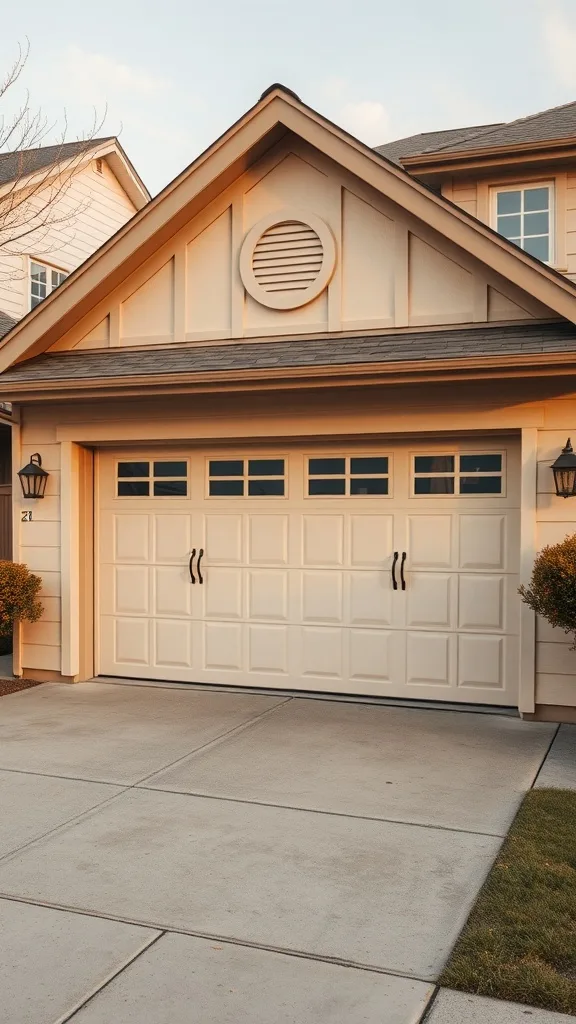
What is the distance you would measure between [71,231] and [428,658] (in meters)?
10.8

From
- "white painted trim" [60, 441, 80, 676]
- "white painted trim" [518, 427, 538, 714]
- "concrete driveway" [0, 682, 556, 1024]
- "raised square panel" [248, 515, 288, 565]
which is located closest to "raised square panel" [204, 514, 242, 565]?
"raised square panel" [248, 515, 288, 565]

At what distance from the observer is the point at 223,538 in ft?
29.0

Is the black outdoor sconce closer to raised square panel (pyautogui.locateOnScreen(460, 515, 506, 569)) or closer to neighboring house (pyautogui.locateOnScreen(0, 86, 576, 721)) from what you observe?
neighboring house (pyautogui.locateOnScreen(0, 86, 576, 721))

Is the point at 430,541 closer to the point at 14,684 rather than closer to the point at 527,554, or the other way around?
the point at 527,554

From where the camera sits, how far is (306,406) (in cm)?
823

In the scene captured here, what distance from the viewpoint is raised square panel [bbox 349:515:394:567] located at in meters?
8.25

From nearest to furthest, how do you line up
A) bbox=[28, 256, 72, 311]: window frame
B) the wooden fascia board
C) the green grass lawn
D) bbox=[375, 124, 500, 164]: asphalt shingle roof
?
1. the green grass lawn
2. the wooden fascia board
3. bbox=[375, 124, 500, 164]: asphalt shingle roof
4. bbox=[28, 256, 72, 311]: window frame

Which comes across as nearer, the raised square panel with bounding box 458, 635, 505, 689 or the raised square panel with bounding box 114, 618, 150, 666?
the raised square panel with bounding box 458, 635, 505, 689

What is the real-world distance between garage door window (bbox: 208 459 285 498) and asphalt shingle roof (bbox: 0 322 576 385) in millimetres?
1052

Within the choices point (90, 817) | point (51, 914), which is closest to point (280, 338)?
point (90, 817)

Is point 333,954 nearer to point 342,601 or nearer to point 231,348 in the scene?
point 342,601

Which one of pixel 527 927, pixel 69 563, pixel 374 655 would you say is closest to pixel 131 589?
pixel 69 563

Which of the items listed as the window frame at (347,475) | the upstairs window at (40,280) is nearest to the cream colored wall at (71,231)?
the upstairs window at (40,280)

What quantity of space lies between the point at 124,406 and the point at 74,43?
7.57 m
